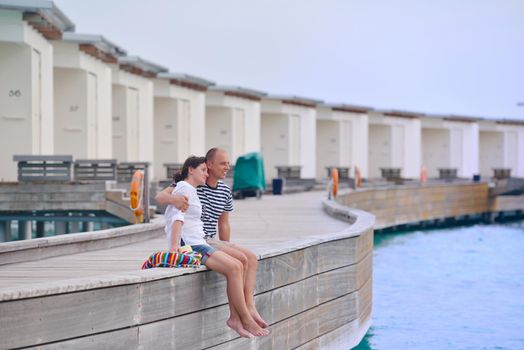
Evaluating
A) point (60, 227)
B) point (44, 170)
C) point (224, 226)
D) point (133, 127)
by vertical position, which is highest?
point (133, 127)

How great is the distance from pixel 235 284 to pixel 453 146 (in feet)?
225

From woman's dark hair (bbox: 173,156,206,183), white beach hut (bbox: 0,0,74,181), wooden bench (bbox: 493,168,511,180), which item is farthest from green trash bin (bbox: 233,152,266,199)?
wooden bench (bbox: 493,168,511,180)

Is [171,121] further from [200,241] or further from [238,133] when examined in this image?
[200,241]

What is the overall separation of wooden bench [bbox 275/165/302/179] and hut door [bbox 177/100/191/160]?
7.99m

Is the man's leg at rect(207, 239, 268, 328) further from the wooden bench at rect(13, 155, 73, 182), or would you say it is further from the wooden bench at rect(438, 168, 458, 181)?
the wooden bench at rect(438, 168, 458, 181)

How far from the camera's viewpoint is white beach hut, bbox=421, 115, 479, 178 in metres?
76.2

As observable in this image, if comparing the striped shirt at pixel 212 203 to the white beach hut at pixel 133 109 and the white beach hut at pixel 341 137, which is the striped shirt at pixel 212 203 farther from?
the white beach hut at pixel 341 137

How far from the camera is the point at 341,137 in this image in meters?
65.4

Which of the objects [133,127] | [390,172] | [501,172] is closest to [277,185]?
[133,127]

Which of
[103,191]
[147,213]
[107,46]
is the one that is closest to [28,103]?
[103,191]

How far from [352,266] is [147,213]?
511 centimetres

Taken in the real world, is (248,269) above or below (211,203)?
below

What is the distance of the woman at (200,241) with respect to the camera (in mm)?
9594

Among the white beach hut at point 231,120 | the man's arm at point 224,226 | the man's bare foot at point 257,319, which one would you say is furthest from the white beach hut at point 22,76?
the white beach hut at point 231,120
